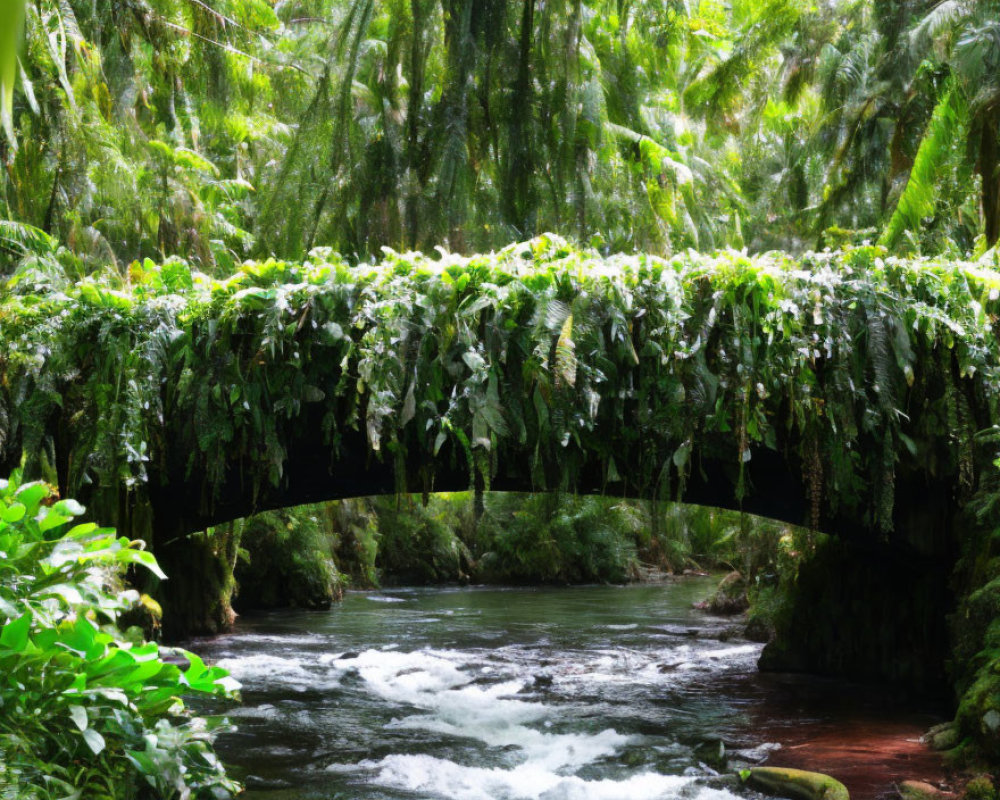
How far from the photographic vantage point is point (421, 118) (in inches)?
262

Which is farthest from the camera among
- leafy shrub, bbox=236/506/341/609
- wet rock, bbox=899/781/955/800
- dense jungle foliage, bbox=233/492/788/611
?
dense jungle foliage, bbox=233/492/788/611

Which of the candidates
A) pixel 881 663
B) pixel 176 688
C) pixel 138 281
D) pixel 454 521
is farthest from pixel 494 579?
pixel 176 688

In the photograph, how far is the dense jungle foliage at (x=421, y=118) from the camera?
6.11 metres

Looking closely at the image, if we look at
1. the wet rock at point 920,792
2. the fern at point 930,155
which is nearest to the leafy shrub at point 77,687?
the wet rock at point 920,792

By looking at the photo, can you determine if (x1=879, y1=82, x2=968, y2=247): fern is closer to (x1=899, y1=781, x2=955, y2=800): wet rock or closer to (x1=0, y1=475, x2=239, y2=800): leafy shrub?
(x1=899, y1=781, x2=955, y2=800): wet rock

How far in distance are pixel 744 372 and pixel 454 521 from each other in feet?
61.2

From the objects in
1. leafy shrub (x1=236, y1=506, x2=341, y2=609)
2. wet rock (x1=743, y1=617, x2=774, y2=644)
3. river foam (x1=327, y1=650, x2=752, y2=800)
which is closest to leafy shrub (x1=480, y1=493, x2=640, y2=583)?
leafy shrub (x1=236, y1=506, x2=341, y2=609)

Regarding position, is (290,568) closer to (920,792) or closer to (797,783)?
(797,783)

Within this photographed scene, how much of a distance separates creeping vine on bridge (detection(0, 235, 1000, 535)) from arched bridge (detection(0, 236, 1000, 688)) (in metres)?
0.01

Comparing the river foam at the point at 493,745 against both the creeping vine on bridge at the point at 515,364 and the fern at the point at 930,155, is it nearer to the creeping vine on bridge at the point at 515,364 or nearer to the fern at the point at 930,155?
the creeping vine on bridge at the point at 515,364

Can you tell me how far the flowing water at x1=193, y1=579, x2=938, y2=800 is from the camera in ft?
20.3

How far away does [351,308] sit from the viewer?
242 inches

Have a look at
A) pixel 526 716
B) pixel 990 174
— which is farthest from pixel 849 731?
pixel 990 174

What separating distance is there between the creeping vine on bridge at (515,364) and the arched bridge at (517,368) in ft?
0.05
